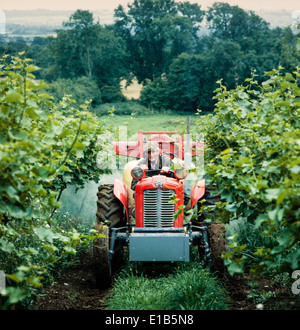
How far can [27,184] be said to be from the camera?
3082 millimetres

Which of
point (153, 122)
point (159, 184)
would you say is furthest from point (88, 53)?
point (159, 184)

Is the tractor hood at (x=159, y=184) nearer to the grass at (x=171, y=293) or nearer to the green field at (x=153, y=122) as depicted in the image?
the grass at (x=171, y=293)

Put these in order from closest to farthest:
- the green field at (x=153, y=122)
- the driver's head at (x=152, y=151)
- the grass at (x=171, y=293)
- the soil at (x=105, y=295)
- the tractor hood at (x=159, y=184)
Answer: the grass at (x=171, y=293) < the soil at (x=105, y=295) < the tractor hood at (x=159, y=184) < the driver's head at (x=152, y=151) < the green field at (x=153, y=122)

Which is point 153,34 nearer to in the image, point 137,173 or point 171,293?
point 137,173

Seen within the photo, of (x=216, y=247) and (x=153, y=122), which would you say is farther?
(x=153, y=122)

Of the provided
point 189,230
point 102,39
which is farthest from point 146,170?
point 102,39

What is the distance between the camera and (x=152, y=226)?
18.7ft

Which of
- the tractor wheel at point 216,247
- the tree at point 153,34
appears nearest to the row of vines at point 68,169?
the tractor wheel at point 216,247

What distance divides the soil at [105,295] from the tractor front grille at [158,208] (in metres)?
0.98

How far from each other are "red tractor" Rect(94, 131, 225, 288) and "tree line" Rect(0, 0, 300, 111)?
30.7 m


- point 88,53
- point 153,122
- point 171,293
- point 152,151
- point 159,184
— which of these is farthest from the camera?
point 88,53

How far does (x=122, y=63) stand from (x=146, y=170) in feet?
127

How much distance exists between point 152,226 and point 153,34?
133ft

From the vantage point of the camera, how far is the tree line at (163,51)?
38.0 metres
